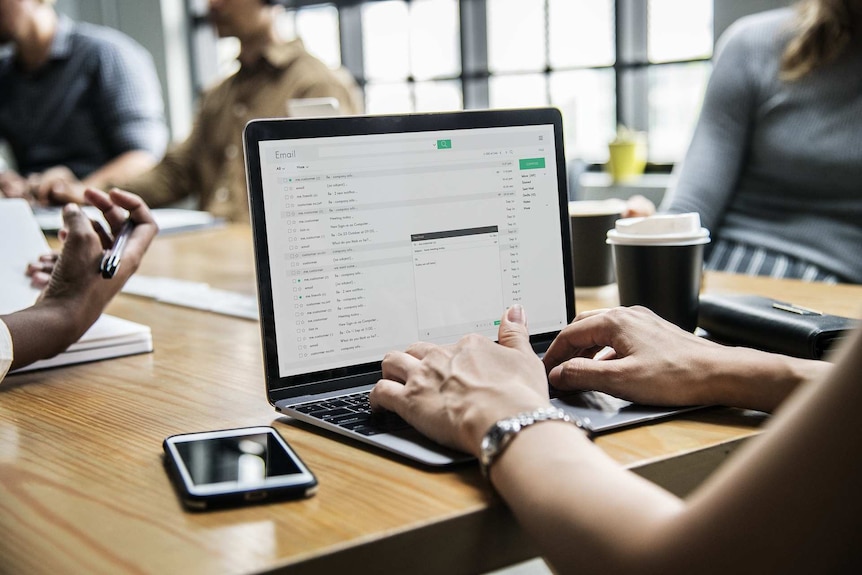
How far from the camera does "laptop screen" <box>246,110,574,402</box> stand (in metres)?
0.80

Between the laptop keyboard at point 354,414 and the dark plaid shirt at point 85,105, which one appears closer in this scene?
the laptop keyboard at point 354,414

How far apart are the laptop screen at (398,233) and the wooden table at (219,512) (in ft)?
0.32

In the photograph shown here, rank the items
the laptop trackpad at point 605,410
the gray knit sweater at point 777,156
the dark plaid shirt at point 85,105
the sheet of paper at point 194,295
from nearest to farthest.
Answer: the laptop trackpad at point 605,410
the sheet of paper at point 194,295
the gray knit sweater at point 777,156
the dark plaid shirt at point 85,105

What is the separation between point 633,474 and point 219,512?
0.86ft

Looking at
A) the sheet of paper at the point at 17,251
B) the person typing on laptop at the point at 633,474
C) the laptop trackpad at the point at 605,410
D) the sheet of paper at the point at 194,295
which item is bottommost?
the laptop trackpad at the point at 605,410

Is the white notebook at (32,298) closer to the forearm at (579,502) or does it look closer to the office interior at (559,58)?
the forearm at (579,502)

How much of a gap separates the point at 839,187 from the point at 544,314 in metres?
1.02

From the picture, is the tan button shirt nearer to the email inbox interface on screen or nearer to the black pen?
the black pen

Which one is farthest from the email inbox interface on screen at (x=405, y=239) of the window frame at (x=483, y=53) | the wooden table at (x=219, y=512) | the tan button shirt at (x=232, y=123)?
the window frame at (x=483, y=53)

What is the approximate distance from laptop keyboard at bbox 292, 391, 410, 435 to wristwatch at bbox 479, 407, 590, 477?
132 millimetres

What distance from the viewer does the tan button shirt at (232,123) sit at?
267cm

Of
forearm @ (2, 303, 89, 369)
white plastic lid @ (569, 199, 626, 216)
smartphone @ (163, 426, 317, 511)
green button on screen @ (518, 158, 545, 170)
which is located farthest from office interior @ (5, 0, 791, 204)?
smartphone @ (163, 426, 317, 511)

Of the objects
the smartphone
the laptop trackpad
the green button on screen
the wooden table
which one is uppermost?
the green button on screen

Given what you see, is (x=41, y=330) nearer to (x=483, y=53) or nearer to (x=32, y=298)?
(x=32, y=298)
